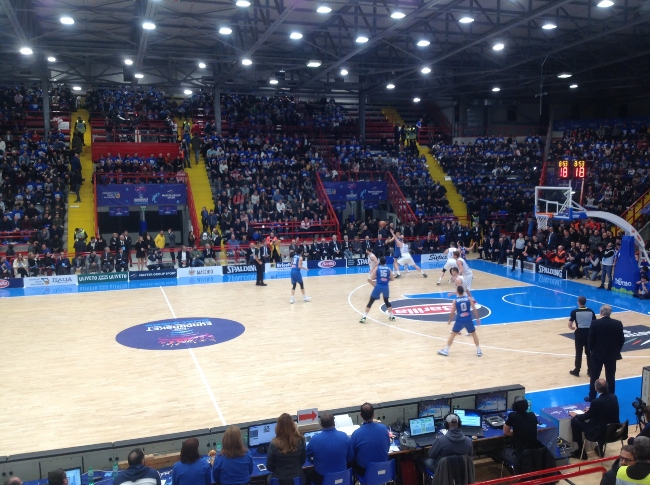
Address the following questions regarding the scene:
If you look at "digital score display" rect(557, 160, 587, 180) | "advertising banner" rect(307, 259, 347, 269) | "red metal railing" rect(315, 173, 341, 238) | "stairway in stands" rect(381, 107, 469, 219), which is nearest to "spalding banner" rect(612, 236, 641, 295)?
"digital score display" rect(557, 160, 587, 180)

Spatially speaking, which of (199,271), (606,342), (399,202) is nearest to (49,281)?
(199,271)

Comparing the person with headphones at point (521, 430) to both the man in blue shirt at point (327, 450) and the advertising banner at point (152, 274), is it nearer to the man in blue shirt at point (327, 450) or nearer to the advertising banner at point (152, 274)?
the man in blue shirt at point (327, 450)

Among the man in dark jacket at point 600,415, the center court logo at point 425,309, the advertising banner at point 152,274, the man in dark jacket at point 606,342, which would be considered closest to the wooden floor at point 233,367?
the center court logo at point 425,309

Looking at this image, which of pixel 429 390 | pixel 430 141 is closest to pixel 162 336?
pixel 429 390

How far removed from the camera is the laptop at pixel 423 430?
309 inches

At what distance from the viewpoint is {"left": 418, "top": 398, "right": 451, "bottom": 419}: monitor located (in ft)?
26.9

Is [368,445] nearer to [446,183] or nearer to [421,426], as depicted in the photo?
[421,426]

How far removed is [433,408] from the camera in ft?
27.0

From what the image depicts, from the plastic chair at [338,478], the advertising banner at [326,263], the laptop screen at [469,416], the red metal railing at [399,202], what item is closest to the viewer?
the plastic chair at [338,478]

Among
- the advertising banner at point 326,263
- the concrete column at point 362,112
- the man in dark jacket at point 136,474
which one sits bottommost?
the man in dark jacket at point 136,474

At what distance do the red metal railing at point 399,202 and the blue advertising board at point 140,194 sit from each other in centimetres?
1190

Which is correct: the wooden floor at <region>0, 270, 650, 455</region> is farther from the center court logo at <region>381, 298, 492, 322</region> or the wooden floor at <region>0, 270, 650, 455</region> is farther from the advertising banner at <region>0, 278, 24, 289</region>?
the advertising banner at <region>0, 278, 24, 289</region>

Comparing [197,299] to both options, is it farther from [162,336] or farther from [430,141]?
[430,141]

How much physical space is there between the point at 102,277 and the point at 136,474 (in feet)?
65.3
